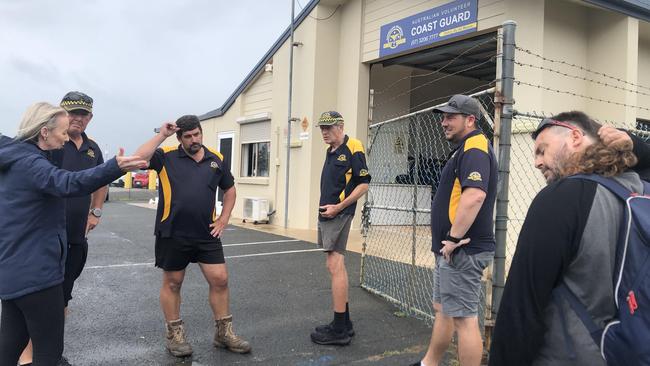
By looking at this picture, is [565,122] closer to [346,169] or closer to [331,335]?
[346,169]

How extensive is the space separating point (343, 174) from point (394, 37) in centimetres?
726

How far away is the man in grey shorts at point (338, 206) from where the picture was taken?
4246mm

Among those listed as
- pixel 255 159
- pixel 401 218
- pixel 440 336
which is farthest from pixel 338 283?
pixel 255 159

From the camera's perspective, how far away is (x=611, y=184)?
60.4 inches

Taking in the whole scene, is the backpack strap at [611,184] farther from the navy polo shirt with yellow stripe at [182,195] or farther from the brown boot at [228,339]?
the brown boot at [228,339]

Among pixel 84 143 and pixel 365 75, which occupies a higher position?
pixel 365 75

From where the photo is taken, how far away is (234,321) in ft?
16.1

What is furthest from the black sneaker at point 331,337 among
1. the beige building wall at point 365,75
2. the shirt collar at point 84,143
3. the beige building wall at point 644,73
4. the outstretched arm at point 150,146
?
the beige building wall at point 644,73

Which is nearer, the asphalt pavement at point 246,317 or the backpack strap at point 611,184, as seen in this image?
the backpack strap at point 611,184

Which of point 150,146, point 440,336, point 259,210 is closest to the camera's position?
point 150,146

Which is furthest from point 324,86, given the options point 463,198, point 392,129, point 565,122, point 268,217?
point 565,122

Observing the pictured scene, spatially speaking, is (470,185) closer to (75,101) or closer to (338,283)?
(338,283)

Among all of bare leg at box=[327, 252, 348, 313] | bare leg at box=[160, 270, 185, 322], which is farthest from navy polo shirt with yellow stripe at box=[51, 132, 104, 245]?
bare leg at box=[327, 252, 348, 313]

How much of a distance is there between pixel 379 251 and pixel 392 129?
4.56 m
